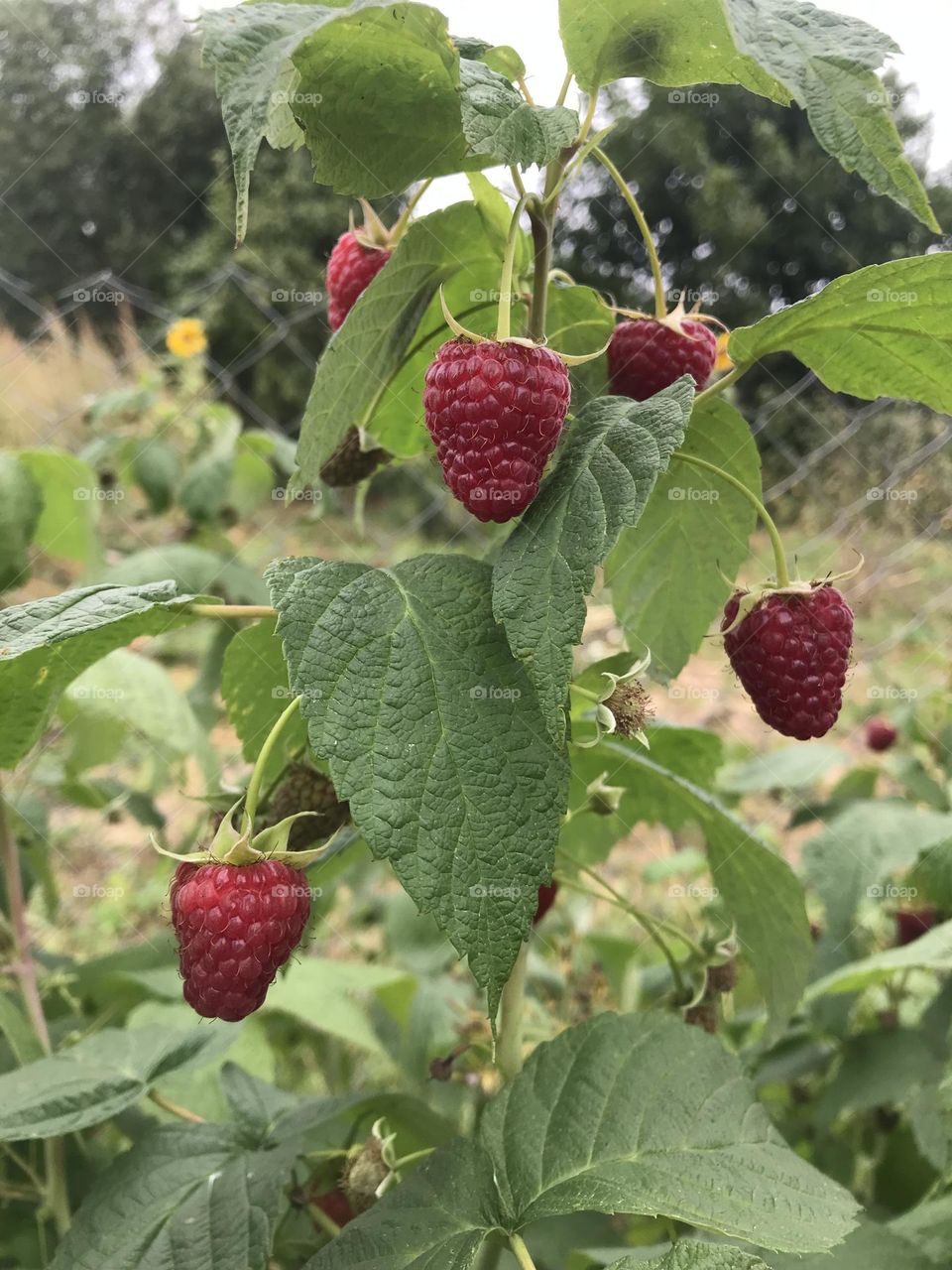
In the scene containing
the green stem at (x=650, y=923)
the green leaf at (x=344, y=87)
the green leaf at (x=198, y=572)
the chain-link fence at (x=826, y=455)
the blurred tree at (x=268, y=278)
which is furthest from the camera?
the blurred tree at (x=268, y=278)

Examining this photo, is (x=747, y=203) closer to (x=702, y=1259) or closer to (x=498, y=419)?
(x=498, y=419)

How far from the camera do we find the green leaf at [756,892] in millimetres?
760

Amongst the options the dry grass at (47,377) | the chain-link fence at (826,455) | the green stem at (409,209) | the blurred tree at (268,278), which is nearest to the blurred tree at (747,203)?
the chain-link fence at (826,455)

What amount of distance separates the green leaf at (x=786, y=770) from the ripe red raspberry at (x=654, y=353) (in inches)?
33.2

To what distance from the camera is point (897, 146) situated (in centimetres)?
50

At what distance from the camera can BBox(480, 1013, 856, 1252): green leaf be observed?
22.9 inches

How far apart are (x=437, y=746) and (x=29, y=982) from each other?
708mm

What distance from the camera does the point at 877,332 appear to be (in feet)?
2.07

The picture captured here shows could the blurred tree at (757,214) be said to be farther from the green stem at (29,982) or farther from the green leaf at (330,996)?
the green stem at (29,982)

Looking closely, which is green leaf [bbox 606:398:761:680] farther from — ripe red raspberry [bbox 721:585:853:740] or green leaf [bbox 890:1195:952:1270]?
green leaf [bbox 890:1195:952:1270]

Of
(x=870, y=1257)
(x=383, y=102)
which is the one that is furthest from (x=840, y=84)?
(x=870, y=1257)

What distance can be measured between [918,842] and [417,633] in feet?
3.03

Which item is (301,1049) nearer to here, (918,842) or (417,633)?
(918,842)

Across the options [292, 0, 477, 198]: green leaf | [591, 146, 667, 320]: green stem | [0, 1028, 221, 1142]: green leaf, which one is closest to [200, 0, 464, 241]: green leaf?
[292, 0, 477, 198]: green leaf
